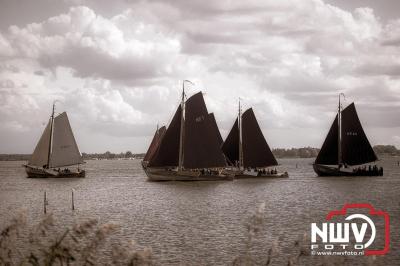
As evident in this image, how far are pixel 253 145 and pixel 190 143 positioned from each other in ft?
50.6

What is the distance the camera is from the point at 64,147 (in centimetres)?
9056

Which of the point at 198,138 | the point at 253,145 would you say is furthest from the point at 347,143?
the point at 198,138

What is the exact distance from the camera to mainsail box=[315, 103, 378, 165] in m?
87.4

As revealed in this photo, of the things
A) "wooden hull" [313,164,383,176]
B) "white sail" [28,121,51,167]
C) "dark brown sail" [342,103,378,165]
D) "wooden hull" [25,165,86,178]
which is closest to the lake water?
"dark brown sail" [342,103,378,165]

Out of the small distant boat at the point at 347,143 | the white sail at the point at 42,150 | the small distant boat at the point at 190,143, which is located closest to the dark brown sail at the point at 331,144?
the small distant boat at the point at 347,143

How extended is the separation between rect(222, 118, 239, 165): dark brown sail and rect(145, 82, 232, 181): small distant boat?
11.9 meters

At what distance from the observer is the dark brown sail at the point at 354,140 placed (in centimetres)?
8731

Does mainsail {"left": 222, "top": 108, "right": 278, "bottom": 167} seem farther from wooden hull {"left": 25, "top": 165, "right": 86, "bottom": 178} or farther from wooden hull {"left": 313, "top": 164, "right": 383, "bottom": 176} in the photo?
wooden hull {"left": 25, "top": 165, "right": 86, "bottom": 178}

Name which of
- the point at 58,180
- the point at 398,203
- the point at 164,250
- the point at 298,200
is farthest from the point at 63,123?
the point at 164,250

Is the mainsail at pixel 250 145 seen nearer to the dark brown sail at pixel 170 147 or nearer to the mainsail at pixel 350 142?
the mainsail at pixel 350 142

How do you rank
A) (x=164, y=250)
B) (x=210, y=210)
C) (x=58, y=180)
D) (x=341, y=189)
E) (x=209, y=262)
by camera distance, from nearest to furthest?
(x=209, y=262) → (x=164, y=250) → (x=210, y=210) → (x=341, y=189) → (x=58, y=180)

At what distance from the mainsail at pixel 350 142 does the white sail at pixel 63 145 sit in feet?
140

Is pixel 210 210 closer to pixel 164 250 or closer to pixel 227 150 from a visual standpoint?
pixel 164 250

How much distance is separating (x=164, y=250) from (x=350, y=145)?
67504 millimetres
